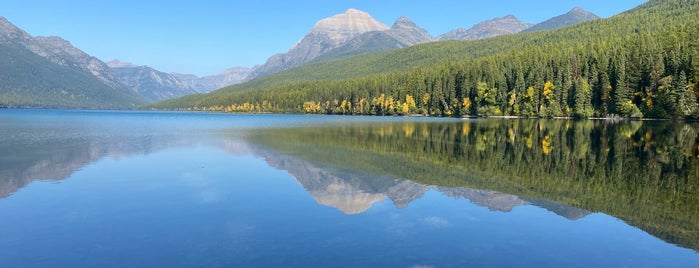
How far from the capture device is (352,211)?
1862 cm

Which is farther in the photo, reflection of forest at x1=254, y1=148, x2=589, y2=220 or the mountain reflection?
reflection of forest at x1=254, y1=148, x2=589, y2=220

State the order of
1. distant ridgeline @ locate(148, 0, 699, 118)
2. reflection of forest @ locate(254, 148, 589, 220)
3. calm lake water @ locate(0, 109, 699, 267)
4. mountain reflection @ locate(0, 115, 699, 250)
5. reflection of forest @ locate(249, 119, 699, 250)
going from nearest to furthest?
calm lake water @ locate(0, 109, 699, 267), reflection of forest @ locate(249, 119, 699, 250), mountain reflection @ locate(0, 115, 699, 250), reflection of forest @ locate(254, 148, 589, 220), distant ridgeline @ locate(148, 0, 699, 118)

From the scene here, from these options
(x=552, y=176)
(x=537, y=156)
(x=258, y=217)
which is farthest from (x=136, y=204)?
(x=537, y=156)

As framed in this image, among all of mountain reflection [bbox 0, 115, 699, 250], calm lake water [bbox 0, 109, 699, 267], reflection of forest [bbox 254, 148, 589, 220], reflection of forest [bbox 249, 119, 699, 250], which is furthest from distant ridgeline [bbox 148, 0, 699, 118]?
reflection of forest [bbox 254, 148, 589, 220]

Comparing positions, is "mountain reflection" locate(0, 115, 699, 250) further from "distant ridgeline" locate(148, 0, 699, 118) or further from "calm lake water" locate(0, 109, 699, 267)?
"distant ridgeline" locate(148, 0, 699, 118)

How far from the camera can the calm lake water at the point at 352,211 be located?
42.9 ft

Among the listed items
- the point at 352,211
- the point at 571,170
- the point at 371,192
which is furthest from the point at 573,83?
the point at 352,211

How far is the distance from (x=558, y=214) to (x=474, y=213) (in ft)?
10.3

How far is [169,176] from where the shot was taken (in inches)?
1097

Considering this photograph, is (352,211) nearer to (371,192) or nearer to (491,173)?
(371,192)

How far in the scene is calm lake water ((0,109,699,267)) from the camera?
13.1 meters

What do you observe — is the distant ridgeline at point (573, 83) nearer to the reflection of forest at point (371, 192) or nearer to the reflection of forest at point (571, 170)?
the reflection of forest at point (571, 170)

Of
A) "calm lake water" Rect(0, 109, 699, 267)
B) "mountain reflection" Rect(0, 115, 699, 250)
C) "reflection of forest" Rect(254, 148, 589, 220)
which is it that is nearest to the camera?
"calm lake water" Rect(0, 109, 699, 267)

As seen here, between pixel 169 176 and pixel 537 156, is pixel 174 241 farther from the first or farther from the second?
pixel 537 156
